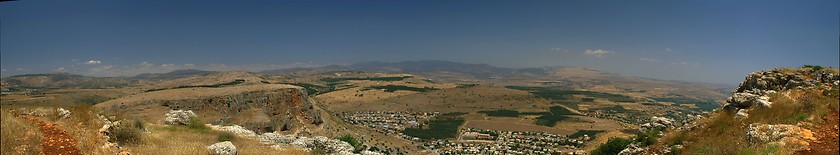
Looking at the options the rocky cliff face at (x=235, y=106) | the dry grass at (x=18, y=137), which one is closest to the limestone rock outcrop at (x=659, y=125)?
the dry grass at (x=18, y=137)

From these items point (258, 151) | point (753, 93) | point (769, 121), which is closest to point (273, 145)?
point (258, 151)

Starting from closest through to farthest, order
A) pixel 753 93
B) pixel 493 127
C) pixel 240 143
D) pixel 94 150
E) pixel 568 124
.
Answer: pixel 94 150 → pixel 753 93 → pixel 240 143 → pixel 493 127 → pixel 568 124

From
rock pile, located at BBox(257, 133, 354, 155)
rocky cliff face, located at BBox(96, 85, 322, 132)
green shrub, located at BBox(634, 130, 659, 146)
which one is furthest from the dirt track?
rocky cliff face, located at BBox(96, 85, 322, 132)

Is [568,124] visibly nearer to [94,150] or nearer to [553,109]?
[553,109]

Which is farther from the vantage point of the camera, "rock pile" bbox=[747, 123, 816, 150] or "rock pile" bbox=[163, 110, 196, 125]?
"rock pile" bbox=[163, 110, 196, 125]

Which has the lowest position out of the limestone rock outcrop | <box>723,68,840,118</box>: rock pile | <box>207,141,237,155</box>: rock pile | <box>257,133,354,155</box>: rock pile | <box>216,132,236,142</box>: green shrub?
<box>257,133,354,155</box>: rock pile

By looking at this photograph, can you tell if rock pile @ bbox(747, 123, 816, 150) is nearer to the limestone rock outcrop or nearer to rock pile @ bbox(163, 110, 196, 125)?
the limestone rock outcrop

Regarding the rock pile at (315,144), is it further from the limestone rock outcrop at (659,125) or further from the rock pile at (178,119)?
the limestone rock outcrop at (659,125)
